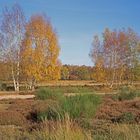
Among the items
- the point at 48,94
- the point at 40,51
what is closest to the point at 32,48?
the point at 40,51

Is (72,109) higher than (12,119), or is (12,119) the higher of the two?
(72,109)

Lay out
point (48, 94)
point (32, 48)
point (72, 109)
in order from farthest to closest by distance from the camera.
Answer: point (32, 48) < point (48, 94) < point (72, 109)

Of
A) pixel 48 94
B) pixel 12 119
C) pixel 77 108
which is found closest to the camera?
pixel 77 108

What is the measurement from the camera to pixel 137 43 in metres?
77.0

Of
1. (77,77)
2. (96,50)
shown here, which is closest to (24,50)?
(96,50)

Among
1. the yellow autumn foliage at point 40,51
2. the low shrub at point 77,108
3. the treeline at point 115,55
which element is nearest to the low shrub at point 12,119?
the low shrub at point 77,108

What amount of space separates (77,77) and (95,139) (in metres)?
121

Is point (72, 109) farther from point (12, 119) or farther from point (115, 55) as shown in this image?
point (115, 55)

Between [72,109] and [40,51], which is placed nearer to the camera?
[72,109]

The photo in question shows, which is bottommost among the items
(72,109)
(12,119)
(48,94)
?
(12,119)

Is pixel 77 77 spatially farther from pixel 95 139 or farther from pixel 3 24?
pixel 95 139

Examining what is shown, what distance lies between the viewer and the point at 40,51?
62.4 metres

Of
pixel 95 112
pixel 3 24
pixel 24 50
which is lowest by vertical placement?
pixel 95 112

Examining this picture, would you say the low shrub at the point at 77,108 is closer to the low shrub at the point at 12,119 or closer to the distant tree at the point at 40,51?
the low shrub at the point at 12,119
